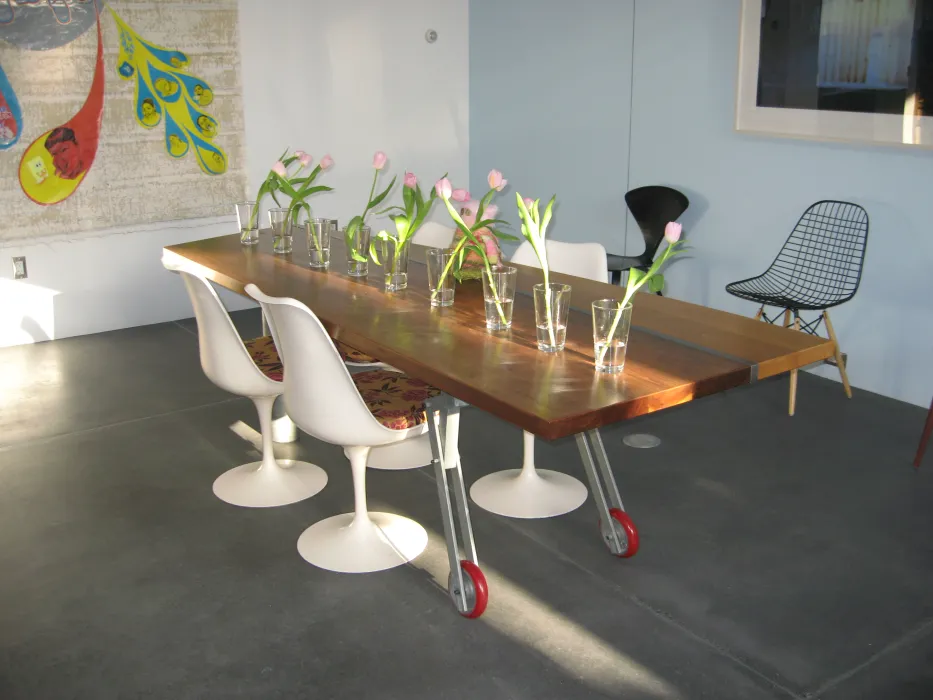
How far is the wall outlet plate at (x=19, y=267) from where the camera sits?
531 centimetres

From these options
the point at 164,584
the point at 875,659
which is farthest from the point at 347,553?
the point at 875,659

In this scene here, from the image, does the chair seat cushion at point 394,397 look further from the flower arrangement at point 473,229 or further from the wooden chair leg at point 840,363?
the wooden chair leg at point 840,363

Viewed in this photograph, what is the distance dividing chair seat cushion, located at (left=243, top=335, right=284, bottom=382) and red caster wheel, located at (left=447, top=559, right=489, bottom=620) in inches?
38.6

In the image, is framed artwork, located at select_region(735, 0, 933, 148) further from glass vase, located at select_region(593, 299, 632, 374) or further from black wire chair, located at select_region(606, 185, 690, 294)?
glass vase, located at select_region(593, 299, 632, 374)

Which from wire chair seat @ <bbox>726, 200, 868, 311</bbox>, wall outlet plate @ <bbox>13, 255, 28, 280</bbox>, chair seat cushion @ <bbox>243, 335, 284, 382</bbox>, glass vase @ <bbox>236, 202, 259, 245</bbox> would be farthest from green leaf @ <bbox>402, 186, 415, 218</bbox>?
wall outlet plate @ <bbox>13, 255, 28, 280</bbox>

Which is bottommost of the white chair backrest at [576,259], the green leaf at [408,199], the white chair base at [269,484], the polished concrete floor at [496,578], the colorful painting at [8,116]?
the polished concrete floor at [496,578]

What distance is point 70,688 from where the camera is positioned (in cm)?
246

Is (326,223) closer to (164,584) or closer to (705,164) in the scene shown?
(164,584)

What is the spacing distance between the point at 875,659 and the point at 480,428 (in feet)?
6.36

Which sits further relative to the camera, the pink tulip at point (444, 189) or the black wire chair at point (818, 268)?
the black wire chair at point (818, 268)

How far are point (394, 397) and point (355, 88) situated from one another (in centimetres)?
371

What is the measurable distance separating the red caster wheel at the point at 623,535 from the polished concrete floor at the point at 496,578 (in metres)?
0.06

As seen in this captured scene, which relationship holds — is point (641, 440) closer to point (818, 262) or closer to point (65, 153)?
point (818, 262)

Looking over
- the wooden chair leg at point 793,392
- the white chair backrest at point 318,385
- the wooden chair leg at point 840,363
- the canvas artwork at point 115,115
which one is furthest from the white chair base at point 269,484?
the canvas artwork at point 115,115
